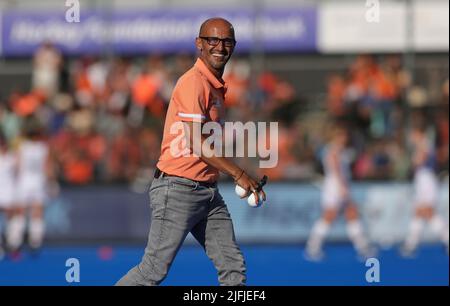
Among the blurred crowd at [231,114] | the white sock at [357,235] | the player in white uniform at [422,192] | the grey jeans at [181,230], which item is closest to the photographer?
the grey jeans at [181,230]

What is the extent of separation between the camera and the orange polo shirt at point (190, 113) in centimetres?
729

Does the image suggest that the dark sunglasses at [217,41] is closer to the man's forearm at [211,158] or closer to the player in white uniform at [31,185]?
the man's forearm at [211,158]

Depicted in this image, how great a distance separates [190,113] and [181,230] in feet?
2.87

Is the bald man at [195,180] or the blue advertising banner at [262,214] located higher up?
the blue advertising banner at [262,214]

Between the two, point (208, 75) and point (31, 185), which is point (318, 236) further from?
point (208, 75)

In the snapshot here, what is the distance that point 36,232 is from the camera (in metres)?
17.3

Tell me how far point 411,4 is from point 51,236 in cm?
761

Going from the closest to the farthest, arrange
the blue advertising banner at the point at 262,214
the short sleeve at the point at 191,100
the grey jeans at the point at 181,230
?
the short sleeve at the point at 191,100 < the grey jeans at the point at 181,230 < the blue advertising banner at the point at 262,214

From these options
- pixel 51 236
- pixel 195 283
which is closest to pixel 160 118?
pixel 51 236

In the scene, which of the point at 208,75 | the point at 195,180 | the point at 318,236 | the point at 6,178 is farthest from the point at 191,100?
the point at 6,178

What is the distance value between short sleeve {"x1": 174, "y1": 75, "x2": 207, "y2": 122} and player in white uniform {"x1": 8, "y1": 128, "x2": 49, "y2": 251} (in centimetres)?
1052

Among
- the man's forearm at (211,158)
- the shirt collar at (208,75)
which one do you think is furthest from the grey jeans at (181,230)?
the shirt collar at (208,75)

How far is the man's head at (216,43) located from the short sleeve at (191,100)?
25cm

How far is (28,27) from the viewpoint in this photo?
69.1 feet
